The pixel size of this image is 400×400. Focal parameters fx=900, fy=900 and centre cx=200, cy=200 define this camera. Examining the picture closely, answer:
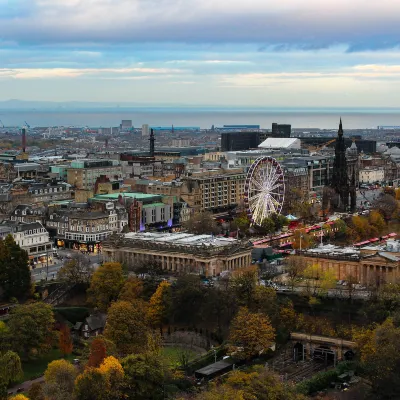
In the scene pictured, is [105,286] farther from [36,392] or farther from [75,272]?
[36,392]

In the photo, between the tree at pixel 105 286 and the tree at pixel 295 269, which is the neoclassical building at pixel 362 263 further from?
the tree at pixel 105 286

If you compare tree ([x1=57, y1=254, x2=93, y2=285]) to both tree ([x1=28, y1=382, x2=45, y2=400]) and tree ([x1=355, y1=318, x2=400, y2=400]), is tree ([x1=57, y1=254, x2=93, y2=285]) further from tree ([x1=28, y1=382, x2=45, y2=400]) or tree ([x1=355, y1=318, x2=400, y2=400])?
tree ([x1=355, y1=318, x2=400, y2=400])

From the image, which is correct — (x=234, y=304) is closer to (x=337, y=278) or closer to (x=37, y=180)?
(x=337, y=278)

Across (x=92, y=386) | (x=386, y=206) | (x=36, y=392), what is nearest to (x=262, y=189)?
(x=386, y=206)

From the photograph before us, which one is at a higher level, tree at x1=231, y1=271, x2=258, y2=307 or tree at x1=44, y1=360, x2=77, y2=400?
tree at x1=231, y1=271, x2=258, y2=307

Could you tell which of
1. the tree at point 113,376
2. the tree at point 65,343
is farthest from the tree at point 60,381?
the tree at point 65,343

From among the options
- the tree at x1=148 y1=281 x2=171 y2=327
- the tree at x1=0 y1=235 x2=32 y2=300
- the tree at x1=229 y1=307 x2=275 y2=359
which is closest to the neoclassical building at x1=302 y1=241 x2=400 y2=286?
the tree at x1=229 y1=307 x2=275 y2=359
